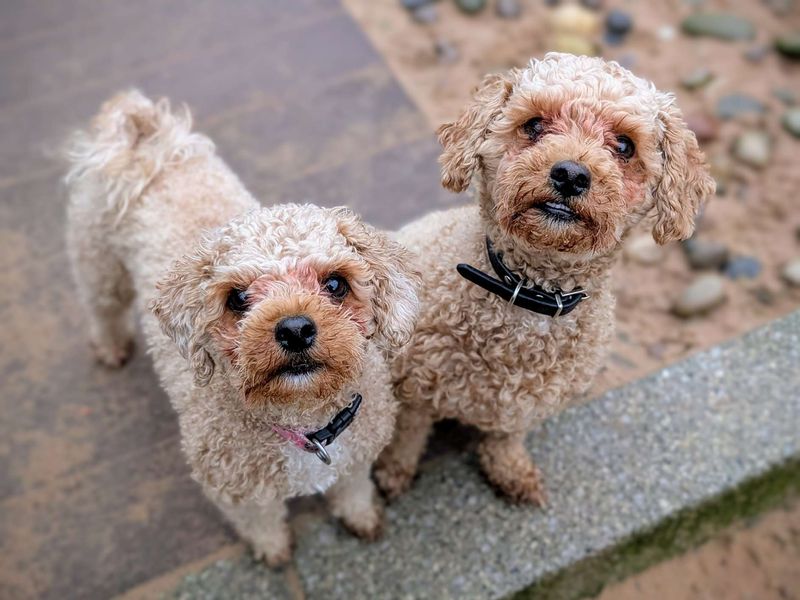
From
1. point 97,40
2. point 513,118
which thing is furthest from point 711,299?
point 97,40

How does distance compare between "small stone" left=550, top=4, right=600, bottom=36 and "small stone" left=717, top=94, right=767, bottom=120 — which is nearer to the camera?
"small stone" left=717, top=94, right=767, bottom=120

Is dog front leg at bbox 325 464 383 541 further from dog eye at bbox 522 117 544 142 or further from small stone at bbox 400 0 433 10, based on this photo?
small stone at bbox 400 0 433 10

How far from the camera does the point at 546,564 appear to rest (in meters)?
3.12

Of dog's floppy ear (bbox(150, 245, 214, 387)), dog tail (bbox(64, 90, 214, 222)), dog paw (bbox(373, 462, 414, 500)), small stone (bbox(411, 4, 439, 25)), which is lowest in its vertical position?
dog paw (bbox(373, 462, 414, 500))

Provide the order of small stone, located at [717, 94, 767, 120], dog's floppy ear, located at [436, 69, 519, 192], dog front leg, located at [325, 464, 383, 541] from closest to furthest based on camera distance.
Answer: dog's floppy ear, located at [436, 69, 519, 192] → dog front leg, located at [325, 464, 383, 541] → small stone, located at [717, 94, 767, 120]

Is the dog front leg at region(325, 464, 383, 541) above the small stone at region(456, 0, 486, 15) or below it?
below

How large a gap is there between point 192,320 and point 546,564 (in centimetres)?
183

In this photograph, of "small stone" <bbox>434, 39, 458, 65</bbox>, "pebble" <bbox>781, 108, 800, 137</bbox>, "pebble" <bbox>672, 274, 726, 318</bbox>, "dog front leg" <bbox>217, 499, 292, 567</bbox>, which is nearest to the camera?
"dog front leg" <bbox>217, 499, 292, 567</bbox>

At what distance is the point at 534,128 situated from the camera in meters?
2.46

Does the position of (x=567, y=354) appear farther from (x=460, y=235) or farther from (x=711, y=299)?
(x=711, y=299)

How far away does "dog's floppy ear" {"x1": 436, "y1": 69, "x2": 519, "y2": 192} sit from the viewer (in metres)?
2.50

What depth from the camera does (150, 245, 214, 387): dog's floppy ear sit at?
2254 mm

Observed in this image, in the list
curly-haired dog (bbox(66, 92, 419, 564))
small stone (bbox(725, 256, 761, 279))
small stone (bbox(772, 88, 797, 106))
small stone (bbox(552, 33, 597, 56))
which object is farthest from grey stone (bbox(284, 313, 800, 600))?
small stone (bbox(552, 33, 597, 56))

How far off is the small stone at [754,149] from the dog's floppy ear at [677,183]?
2807mm
